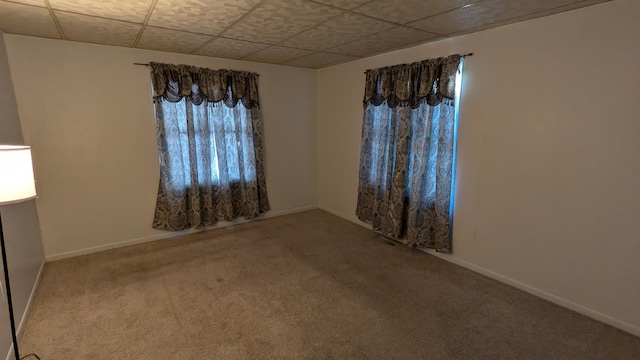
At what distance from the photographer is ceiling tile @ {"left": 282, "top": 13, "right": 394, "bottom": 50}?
2.49 meters

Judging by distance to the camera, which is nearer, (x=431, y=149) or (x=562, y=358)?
(x=562, y=358)

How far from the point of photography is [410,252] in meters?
3.46

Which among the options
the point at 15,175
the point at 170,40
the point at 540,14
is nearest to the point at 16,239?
the point at 15,175

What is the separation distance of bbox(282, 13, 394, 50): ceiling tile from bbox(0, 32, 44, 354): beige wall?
2530mm

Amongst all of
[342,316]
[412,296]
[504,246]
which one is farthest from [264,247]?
[504,246]

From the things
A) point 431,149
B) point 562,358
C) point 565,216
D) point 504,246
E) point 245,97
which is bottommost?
point 562,358

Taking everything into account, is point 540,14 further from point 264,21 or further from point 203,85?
point 203,85

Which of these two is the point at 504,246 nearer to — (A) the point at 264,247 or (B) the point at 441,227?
(B) the point at 441,227

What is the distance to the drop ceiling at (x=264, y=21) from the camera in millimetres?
2150

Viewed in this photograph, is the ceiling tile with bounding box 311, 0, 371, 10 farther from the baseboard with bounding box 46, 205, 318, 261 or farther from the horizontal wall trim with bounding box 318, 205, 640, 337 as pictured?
the baseboard with bounding box 46, 205, 318, 261

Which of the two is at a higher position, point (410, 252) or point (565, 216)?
point (565, 216)

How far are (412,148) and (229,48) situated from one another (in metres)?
2.39

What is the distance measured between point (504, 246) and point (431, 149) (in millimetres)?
1167

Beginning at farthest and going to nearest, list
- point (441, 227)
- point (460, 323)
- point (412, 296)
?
point (441, 227), point (412, 296), point (460, 323)
